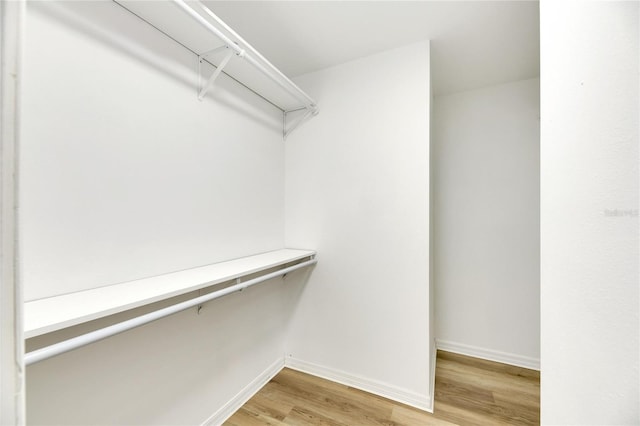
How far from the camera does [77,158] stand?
37.2 inches

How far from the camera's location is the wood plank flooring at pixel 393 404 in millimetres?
1524

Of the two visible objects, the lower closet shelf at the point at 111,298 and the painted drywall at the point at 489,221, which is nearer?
the lower closet shelf at the point at 111,298

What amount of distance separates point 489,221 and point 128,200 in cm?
265

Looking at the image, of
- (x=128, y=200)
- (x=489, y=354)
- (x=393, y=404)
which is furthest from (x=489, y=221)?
(x=128, y=200)

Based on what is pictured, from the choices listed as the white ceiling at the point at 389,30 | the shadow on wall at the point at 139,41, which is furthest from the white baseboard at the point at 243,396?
the white ceiling at the point at 389,30

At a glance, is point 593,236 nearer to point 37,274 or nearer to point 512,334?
point 37,274

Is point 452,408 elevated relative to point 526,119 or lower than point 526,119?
lower

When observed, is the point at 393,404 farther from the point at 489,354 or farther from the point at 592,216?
the point at 592,216

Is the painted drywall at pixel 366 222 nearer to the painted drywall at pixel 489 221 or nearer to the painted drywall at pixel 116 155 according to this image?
the painted drywall at pixel 116 155

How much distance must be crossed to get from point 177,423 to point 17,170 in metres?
1.53

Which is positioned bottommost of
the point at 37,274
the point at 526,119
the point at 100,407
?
the point at 100,407

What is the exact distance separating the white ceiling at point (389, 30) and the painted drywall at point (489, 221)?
1.29ft

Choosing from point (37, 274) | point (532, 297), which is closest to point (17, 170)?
point (37, 274)

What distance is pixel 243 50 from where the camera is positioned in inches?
51.5
